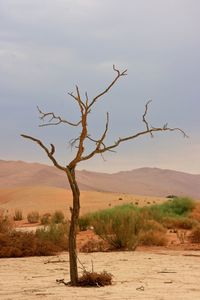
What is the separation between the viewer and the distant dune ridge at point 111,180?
129375 millimetres

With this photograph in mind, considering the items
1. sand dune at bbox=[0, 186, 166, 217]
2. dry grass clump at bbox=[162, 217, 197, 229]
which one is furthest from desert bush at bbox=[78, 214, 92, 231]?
sand dune at bbox=[0, 186, 166, 217]

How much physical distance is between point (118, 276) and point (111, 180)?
453ft

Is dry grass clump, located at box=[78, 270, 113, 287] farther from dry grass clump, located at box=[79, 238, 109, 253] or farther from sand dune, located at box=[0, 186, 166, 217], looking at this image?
sand dune, located at box=[0, 186, 166, 217]

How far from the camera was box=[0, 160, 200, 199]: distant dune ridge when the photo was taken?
129 metres

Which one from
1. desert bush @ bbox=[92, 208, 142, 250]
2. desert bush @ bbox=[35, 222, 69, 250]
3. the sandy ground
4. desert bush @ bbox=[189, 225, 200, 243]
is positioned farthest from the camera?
desert bush @ bbox=[189, 225, 200, 243]

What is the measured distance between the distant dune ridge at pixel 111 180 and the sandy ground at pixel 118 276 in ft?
341

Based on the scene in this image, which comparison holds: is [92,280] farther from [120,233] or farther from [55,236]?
[55,236]

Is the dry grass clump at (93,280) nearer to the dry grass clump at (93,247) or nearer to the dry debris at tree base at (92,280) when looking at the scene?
the dry debris at tree base at (92,280)

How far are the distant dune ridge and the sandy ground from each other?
4090 inches

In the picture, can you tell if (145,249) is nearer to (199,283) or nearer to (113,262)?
(113,262)

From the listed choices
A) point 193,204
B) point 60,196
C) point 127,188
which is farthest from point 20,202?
point 127,188

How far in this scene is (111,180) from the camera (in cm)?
15112

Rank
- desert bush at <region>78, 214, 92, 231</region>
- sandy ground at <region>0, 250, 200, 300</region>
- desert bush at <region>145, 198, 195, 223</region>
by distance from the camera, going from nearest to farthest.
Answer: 1. sandy ground at <region>0, 250, 200, 300</region>
2. desert bush at <region>78, 214, 92, 231</region>
3. desert bush at <region>145, 198, 195, 223</region>

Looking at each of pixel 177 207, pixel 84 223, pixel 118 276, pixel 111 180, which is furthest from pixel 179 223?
pixel 111 180
